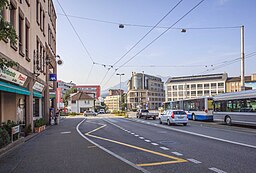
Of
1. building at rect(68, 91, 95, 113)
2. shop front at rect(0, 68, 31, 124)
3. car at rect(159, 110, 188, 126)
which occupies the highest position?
shop front at rect(0, 68, 31, 124)

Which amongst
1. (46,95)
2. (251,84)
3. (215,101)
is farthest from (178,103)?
(251,84)

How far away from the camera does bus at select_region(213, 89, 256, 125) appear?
2120 centimetres

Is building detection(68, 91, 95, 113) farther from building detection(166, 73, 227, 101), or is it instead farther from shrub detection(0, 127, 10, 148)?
shrub detection(0, 127, 10, 148)

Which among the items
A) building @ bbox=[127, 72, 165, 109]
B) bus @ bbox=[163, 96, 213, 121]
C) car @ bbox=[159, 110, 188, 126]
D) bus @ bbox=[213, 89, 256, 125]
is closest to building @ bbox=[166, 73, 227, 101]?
building @ bbox=[127, 72, 165, 109]

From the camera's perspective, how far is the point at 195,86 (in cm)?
13075

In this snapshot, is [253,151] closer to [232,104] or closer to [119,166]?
[119,166]

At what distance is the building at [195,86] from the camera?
125188 mm

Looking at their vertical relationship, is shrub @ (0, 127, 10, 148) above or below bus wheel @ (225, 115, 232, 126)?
above

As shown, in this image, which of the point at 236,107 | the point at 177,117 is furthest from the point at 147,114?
the point at 236,107

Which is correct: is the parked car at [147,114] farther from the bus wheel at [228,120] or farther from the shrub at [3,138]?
the shrub at [3,138]

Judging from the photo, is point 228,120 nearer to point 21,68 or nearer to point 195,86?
point 21,68

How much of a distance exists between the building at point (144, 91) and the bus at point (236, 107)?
113 meters

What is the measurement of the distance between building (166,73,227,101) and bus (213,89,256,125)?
94941 mm

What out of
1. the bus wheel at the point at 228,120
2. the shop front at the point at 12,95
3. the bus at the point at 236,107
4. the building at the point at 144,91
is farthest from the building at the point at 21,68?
the building at the point at 144,91
